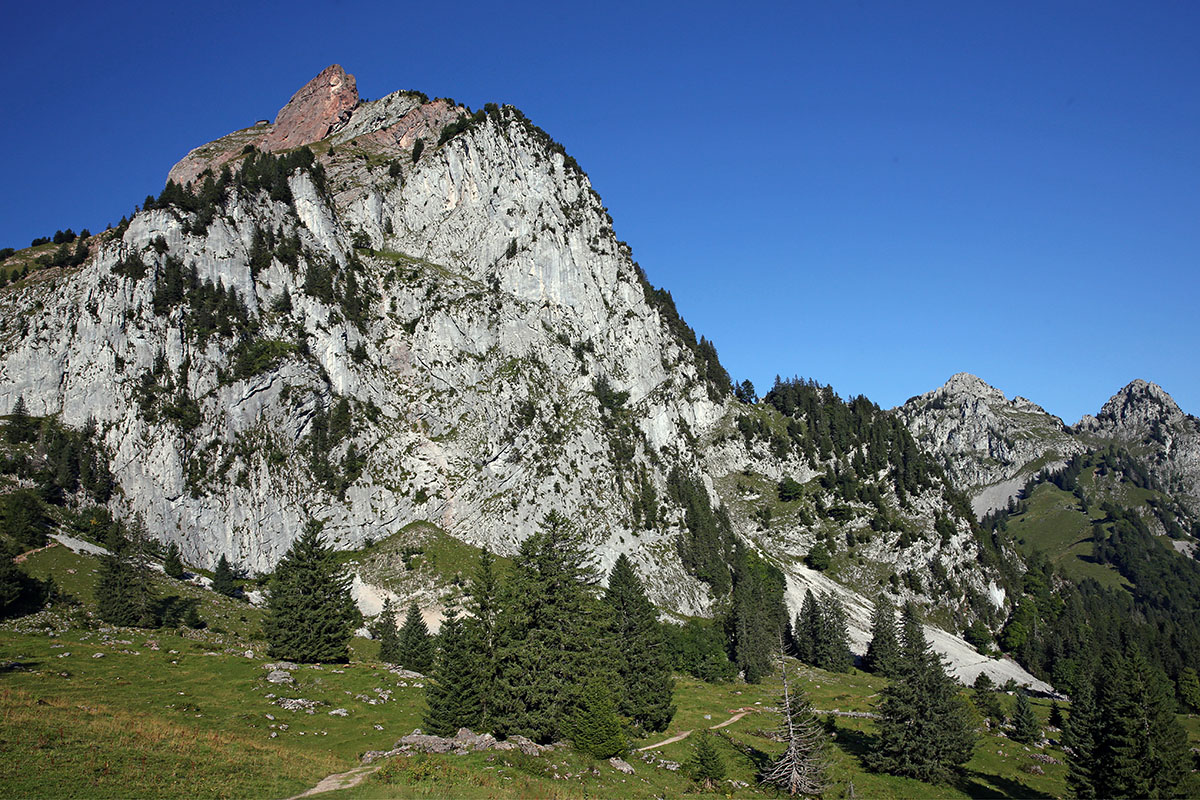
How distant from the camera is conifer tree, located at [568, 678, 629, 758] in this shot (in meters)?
42.3

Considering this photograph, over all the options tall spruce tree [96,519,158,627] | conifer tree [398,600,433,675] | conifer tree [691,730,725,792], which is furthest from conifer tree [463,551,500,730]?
tall spruce tree [96,519,158,627]

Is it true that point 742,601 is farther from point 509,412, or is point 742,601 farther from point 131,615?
point 131,615

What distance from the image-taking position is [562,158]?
196000 mm

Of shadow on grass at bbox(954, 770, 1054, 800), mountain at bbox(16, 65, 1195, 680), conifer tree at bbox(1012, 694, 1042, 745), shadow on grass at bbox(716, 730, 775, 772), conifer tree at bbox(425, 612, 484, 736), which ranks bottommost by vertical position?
shadow on grass at bbox(716, 730, 775, 772)

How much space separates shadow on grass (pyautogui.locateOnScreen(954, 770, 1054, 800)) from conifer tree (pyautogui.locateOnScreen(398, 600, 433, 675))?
155 feet

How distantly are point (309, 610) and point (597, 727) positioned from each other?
3186 cm

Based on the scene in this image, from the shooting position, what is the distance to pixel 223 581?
104m

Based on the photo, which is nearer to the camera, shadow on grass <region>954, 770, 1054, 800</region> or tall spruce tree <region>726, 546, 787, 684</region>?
shadow on grass <region>954, 770, 1054, 800</region>

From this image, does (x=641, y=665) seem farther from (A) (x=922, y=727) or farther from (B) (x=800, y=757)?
(A) (x=922, y=727)

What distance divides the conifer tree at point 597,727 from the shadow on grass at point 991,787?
93.3 ft

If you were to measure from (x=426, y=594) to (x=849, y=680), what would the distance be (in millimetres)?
74782

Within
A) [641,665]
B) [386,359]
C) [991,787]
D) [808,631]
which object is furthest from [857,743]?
[386,359]

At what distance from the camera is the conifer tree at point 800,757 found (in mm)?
41812

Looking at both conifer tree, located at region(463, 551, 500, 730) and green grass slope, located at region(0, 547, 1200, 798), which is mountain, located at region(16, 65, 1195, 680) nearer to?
green grass slope, located at region(0, 547, 1200, 798)
